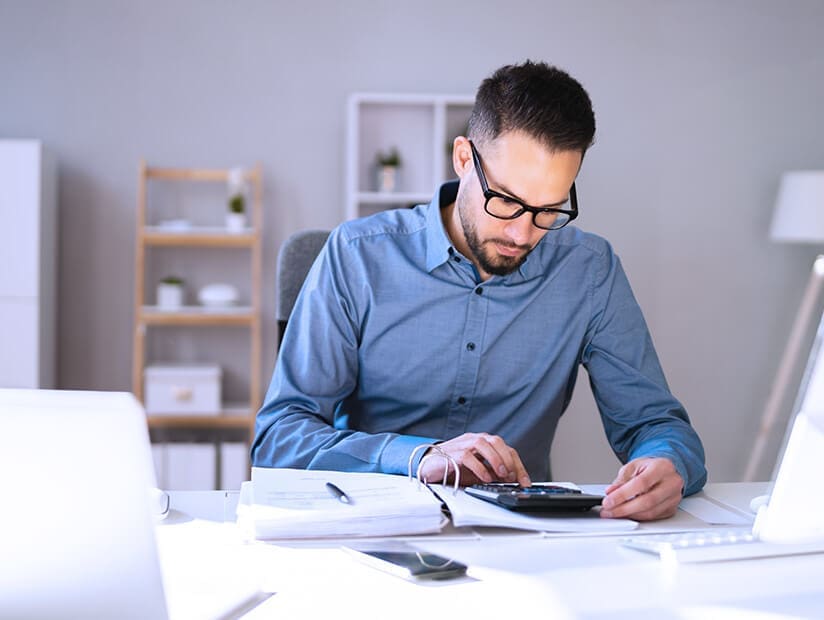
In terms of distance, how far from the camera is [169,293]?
364cm

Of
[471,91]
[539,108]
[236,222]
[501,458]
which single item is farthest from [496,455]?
[471,91]

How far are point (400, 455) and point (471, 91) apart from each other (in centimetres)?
283

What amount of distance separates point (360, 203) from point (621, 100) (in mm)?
1226

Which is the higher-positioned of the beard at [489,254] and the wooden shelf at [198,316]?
the beard at [489,254]

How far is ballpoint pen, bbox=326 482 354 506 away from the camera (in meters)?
1.10

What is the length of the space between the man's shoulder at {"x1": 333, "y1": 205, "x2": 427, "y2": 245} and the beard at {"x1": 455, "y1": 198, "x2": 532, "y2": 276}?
0.13 metres

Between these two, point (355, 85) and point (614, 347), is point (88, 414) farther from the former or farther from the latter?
point (355, 85)

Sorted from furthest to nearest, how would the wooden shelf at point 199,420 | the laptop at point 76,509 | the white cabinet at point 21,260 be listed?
the wooden shelf at point 199,420 → the white cabinet at point 21,260 → the laptop at point 76,509

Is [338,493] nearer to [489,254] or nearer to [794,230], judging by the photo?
[489,254]

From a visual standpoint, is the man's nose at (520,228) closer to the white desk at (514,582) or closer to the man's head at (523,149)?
the man's head at (523,149)

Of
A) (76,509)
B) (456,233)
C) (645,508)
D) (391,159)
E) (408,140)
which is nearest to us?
(76,509)

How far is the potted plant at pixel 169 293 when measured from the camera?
3.64 metres

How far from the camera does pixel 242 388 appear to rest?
3.88m

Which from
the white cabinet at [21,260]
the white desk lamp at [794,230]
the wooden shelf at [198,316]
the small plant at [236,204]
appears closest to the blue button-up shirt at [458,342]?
the wooden shelf at [198,316]
